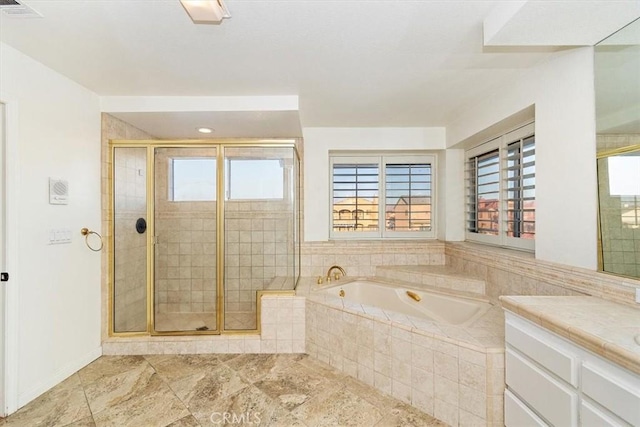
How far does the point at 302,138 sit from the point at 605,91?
2.60m

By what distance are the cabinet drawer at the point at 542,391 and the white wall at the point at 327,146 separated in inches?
89.2

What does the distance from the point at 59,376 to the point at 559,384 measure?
3.13 m

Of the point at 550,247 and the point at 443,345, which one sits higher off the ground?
the point at 550,247

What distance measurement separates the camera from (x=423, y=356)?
5.91 ft

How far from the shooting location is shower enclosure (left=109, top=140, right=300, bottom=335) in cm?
266

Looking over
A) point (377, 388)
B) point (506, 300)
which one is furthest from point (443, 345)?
point (377, 388)

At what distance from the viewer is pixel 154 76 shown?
7.00 feet

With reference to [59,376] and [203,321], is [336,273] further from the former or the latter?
[59,376]

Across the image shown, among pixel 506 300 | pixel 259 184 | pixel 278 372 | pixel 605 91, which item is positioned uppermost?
pixel 605 91

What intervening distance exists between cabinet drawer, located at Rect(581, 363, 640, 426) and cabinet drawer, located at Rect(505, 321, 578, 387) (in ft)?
0.16

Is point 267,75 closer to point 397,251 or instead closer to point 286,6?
point 286,6

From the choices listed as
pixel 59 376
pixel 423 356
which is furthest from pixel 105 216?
pixel 423 356

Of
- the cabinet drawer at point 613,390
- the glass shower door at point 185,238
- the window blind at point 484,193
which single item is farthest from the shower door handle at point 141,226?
the window blind at point 484,193
